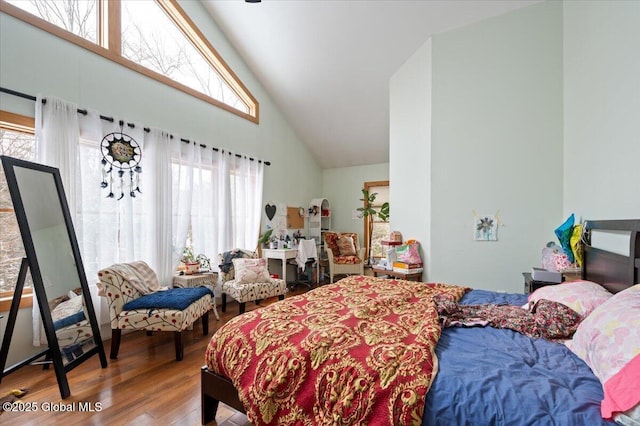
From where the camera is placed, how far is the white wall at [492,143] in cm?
296

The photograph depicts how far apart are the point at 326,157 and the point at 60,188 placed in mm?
4477

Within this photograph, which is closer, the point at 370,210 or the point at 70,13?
the point at 70,13

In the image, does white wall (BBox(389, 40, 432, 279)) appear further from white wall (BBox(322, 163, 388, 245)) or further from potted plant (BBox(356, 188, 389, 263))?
white wall (BBox(322, 163, 388, 245))

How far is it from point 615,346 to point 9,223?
3.91m

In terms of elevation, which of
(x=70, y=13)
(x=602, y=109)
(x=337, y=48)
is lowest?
(x=602, y=109)

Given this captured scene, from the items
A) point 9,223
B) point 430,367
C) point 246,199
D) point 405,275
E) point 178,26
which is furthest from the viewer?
point 246,199

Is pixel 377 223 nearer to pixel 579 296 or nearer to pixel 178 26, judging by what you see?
pixel 579 296

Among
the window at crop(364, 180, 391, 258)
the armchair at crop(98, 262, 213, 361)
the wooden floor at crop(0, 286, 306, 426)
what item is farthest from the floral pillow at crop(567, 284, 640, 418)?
the window at crop(364, 180, 391, 258)

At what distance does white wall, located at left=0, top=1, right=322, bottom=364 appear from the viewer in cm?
237

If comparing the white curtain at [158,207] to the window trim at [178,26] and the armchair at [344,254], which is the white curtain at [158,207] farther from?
the armchair at [344,254]

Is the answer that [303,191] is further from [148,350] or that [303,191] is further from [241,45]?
[148,350]

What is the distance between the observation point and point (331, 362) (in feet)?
3.87

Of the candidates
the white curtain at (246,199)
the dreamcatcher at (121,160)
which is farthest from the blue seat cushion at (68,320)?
the white curtain at (246,199)

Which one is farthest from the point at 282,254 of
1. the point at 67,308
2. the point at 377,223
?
the point at 67,308
